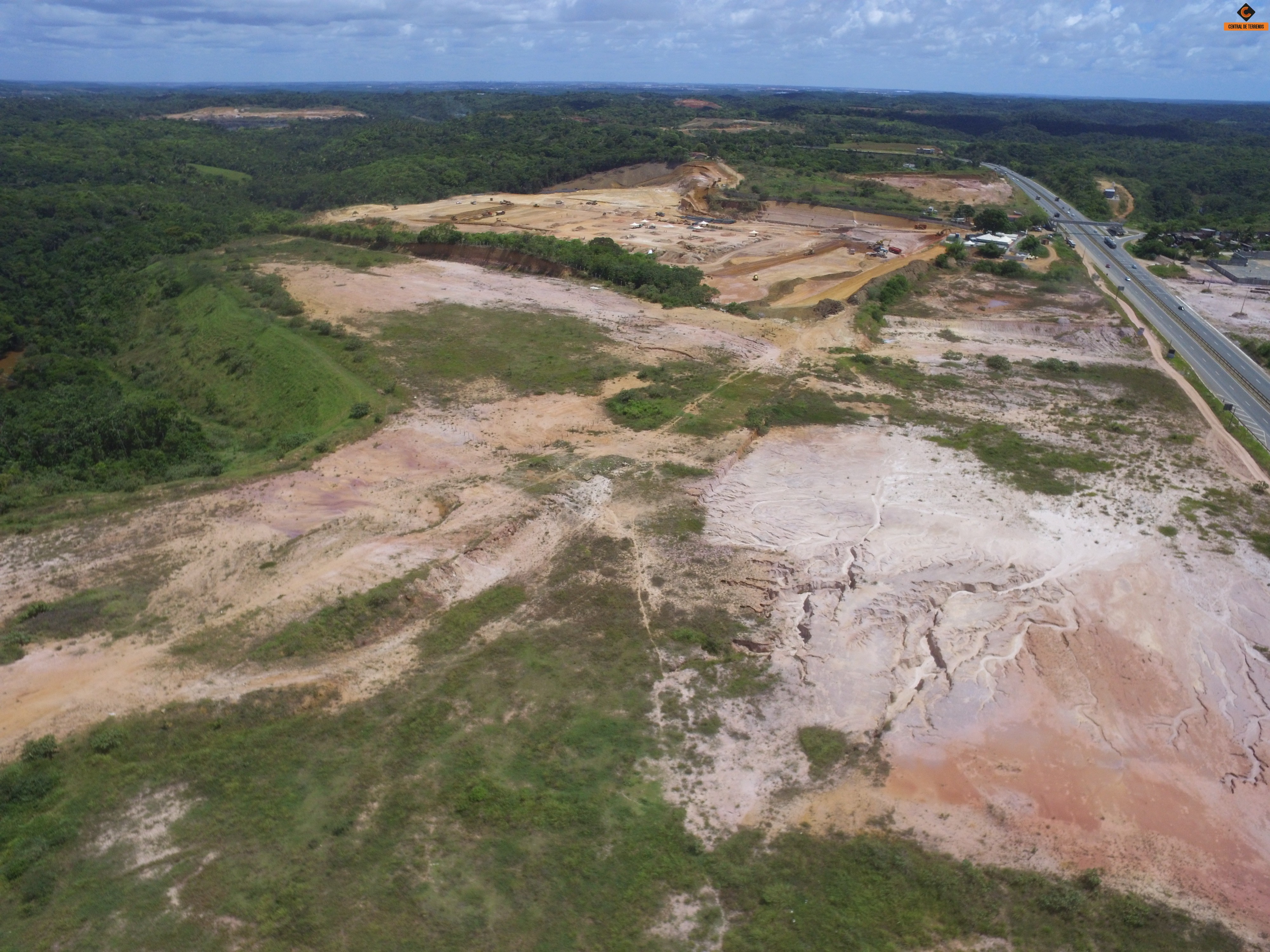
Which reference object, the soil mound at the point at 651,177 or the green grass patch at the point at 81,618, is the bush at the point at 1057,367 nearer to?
the green grass patch at the point at 81,618

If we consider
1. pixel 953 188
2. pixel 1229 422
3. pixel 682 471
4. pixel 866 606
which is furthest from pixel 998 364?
pixel 953 188

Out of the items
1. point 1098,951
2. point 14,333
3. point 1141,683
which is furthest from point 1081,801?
point 14,333

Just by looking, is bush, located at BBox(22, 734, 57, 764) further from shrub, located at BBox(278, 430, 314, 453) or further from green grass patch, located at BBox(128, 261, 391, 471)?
shrub, located at BBox(278, 430, 314, 453)

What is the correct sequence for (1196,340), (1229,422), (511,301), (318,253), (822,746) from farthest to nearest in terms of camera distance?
(318,253), (511,301), (1196,340), (1229,422), (822,746)

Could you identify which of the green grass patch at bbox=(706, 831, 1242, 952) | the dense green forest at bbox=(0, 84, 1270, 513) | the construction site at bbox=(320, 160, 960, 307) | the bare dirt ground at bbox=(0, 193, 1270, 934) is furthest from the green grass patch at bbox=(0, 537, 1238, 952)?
the construction site at bbox=(320, 160, 960, 307)

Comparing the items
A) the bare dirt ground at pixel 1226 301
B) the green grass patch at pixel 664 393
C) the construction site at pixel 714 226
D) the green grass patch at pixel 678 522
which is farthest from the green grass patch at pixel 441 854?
the bare dirt ground at pixel 1226 301

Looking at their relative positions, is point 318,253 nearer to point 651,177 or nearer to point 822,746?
point 651,177

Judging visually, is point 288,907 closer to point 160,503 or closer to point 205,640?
point 205,640
